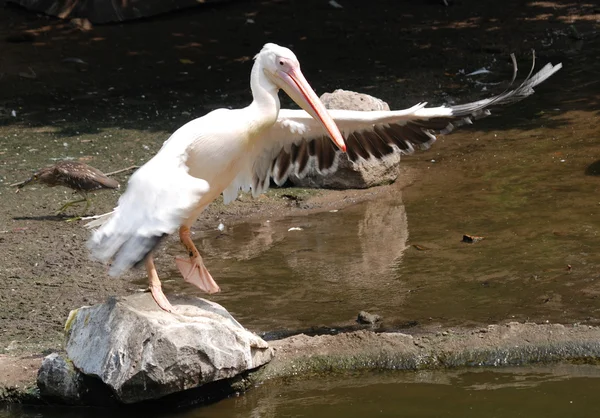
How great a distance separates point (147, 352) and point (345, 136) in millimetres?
2160

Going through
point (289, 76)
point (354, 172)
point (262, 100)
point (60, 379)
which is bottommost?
point (354, 172)

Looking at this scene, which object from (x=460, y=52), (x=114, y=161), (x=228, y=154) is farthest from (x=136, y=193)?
(x=460, y=52)

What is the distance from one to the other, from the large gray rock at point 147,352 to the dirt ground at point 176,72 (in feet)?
5.16

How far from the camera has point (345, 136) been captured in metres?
6.32

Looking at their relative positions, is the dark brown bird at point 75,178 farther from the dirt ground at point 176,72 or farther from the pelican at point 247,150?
the pelican at point 247,150

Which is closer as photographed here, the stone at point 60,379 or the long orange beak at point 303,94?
the stone at point 60,379

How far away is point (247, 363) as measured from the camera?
5.09m

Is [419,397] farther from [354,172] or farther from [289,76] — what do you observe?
[354,172]

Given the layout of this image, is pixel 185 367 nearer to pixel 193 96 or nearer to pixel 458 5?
pixel 193 96

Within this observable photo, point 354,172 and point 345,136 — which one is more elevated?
point 345,136

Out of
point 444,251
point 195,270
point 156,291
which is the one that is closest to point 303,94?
point 195,270

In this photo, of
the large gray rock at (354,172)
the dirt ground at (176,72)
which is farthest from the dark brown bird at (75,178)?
the large gray rock at (354,172)

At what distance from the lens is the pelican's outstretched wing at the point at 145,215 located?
4.46 meters

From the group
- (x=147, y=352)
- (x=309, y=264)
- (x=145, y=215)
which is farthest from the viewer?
(x=309, y=264)
